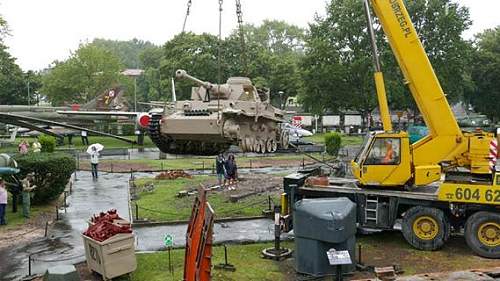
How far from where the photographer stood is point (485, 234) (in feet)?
41.2

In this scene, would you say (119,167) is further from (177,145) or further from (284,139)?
(284,139)

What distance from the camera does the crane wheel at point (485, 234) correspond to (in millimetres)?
12438

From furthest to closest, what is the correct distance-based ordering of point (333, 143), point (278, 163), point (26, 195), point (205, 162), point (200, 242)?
point (333, 143)
point (205, 162)
point (278, 163)
point (26, 195)
point (200, 242)

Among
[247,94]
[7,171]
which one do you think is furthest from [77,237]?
[247,94]

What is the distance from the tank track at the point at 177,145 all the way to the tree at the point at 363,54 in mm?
31142

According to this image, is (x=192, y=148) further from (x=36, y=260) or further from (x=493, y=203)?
(x=493, y=203)

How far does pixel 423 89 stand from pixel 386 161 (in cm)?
201

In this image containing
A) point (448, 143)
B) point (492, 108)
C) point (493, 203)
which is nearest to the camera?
point (493, 203)

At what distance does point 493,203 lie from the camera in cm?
1238

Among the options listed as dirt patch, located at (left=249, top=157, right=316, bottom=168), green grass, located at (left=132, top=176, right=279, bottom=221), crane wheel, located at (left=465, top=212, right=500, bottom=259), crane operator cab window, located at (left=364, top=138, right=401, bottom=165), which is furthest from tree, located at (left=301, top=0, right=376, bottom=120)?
crane wheel, located at (left=465, top=212, right=500, bottom=259)

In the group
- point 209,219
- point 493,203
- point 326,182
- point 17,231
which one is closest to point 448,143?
point 493,203

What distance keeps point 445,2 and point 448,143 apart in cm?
3711

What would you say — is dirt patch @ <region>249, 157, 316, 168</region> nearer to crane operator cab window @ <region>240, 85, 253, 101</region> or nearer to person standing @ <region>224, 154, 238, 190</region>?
person standing @ <region>224, 154, 238, 190</region>

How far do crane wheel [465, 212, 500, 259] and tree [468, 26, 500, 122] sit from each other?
4561cm
